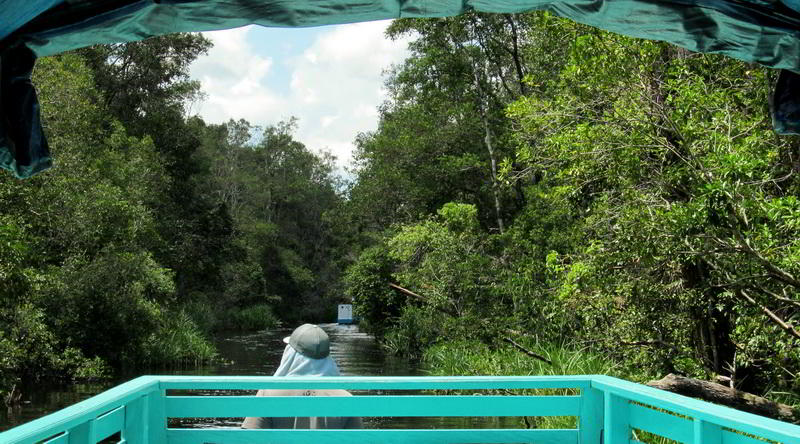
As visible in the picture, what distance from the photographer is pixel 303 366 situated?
3.52 m

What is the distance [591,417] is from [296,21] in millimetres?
2058

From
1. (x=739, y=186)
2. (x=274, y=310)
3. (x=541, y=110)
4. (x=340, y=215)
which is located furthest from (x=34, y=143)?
(x=274, y=310)

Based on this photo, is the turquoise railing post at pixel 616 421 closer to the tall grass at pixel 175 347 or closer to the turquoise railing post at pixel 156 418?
the turquoise railing post at pixel 156 418

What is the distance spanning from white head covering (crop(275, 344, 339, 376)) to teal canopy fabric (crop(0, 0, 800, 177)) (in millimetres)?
1344

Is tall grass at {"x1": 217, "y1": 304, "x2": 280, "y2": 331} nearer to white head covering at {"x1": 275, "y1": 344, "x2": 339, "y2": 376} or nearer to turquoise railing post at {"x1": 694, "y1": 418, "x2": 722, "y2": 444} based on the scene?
white head covering at {"x1": 275, "y1": 344, "x2": 339, "y2": 376}

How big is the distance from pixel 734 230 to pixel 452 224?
1416 cm

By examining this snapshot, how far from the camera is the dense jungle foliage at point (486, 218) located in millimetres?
8602

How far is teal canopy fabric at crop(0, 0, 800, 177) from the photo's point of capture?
2.70 meters

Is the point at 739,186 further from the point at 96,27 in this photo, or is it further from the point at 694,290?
the point at 96,27

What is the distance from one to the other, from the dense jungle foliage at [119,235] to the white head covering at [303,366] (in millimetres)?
10115

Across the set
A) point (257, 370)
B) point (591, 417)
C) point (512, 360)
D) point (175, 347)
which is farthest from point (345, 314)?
point (591, 417)

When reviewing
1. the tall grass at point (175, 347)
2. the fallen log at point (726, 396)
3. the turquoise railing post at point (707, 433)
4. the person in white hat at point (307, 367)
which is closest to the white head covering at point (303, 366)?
the person in white hat at point (307, 367)

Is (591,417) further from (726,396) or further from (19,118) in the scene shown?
(726,396)

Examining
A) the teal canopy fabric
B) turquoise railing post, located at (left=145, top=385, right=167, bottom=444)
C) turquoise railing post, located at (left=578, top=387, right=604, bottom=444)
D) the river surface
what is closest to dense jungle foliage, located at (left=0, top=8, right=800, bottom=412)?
the river surface
